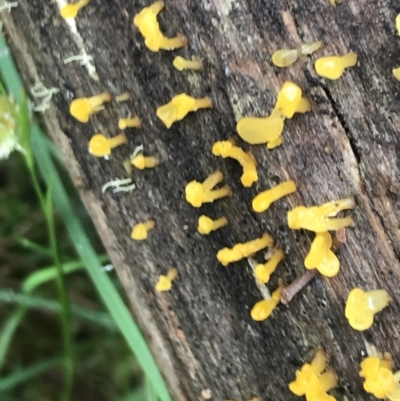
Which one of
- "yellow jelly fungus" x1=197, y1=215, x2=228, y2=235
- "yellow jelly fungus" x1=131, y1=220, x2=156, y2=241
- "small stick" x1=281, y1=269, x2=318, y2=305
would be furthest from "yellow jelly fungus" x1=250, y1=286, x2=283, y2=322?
"yellow jelly fungus" x1=131, y1=220, x2=156, y2=241

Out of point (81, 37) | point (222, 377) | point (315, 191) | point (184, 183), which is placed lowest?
point (222, 377)

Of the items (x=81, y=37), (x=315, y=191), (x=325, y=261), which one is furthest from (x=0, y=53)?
(x=325, y=261)

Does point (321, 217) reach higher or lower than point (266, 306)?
higher

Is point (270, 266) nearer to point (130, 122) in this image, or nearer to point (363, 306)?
point (363, 306)

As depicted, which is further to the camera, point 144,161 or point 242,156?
point 144,161

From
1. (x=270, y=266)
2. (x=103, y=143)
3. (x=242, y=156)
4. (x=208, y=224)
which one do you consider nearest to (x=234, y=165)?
(x=242, y=156)

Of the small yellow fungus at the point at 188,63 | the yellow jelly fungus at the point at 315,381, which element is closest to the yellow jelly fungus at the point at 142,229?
the small yellow fungus at the point at 188,63

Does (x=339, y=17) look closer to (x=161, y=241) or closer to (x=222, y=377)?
(x=161, y=241)
